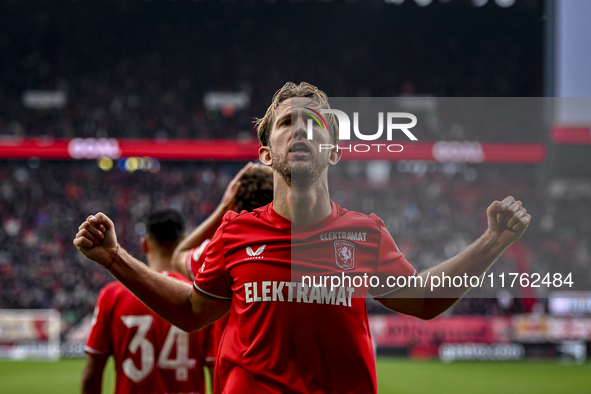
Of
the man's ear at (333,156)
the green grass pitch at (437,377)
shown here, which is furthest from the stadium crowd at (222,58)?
the man's ear at (333,156)

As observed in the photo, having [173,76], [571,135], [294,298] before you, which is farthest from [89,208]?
[294,298]

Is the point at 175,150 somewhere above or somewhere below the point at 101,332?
above

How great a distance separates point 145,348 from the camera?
3291mm

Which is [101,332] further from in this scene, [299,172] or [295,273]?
[299,172]

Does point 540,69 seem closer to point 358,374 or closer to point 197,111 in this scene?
point 197,111

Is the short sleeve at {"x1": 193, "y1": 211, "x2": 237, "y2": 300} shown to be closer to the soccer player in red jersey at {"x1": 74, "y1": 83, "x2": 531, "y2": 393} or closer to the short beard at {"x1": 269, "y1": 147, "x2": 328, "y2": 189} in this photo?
the soccer player in red jersey at {"x1": 74, "y1": 83, "x2": 531, "y2": 393}

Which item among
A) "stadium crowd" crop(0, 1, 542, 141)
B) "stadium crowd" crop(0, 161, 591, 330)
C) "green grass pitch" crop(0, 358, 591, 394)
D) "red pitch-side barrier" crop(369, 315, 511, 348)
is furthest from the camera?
"stadium crowd" crop(0, 1, 542, 141)

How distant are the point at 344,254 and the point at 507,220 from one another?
61 cm

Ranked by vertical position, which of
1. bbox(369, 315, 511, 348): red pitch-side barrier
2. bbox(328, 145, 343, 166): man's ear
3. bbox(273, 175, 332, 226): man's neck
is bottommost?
bbox(369, 315, 511, 348): red pitch-side barrier

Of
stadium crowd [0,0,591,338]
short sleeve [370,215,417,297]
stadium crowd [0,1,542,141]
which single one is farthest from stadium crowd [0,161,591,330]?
short sleeve [370,215,417,297]

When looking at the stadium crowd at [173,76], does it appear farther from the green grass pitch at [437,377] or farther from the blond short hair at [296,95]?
the blond short hair at [296,95]

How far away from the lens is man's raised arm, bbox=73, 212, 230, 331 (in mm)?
1972

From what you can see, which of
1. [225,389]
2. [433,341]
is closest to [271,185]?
[225,389]

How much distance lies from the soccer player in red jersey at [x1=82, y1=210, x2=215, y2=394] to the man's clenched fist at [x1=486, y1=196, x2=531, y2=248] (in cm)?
202
